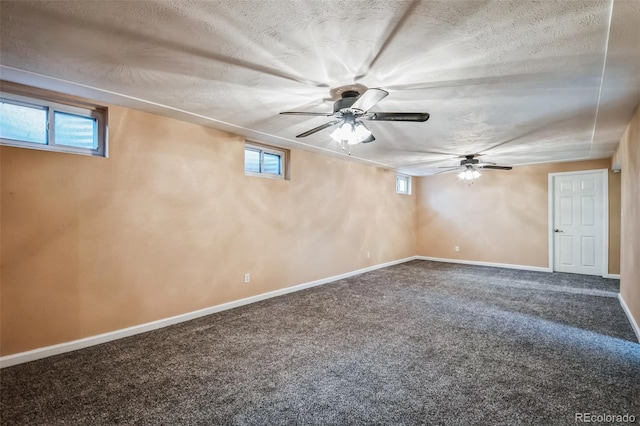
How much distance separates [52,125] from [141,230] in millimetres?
1218

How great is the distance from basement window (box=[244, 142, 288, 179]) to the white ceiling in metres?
0.95

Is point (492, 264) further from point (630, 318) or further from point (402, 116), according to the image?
point (402, 116)

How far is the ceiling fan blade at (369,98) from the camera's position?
2.22 m

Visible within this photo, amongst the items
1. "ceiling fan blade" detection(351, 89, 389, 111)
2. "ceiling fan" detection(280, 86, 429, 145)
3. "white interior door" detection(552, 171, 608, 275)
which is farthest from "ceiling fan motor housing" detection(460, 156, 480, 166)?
"ceiling fan blade" detection(351, 89, 389, 111)

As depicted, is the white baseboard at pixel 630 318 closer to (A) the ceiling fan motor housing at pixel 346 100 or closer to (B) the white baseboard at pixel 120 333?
(A) the ceiling fan motor housing at pixel 346 100

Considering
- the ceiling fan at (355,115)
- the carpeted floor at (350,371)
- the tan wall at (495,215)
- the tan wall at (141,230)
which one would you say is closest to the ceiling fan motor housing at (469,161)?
the tan wall at (495,215)

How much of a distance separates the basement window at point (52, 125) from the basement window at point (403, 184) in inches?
251

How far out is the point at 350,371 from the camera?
2.47 meters

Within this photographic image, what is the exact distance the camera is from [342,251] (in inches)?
234

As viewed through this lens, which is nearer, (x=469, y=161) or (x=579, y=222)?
(x=469, y=161)

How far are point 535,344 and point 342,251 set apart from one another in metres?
3.46

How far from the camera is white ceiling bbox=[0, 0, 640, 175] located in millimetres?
1669

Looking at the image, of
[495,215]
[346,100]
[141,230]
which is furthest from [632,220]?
[141,230]

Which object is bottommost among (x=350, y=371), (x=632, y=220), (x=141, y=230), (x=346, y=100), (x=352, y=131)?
(x=350, y=371)
